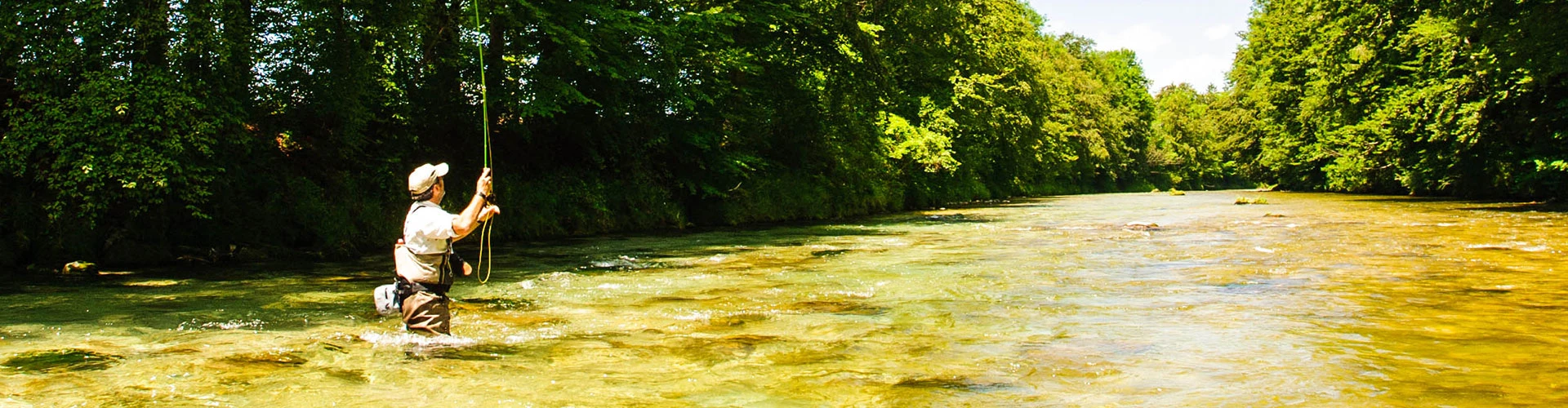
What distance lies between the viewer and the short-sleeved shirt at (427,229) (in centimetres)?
676

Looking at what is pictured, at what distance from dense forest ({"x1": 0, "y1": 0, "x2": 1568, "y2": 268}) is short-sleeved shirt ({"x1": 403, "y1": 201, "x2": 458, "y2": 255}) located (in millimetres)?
2458

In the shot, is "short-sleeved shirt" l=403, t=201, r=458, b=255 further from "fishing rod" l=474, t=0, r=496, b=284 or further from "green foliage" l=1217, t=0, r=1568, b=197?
"green foliage" l=1217, t=0, r=1568, b=197

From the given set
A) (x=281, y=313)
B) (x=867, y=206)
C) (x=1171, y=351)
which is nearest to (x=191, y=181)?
(x=281, y=313)

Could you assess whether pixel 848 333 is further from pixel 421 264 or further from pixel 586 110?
pixel 586 110

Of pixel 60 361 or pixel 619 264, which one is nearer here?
pixel 60 361

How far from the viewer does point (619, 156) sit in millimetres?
23359

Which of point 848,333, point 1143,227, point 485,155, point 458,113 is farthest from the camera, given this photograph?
point 1143,227

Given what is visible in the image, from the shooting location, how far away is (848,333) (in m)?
7.93

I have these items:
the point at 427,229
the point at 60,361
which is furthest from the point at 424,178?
the point at 60,361

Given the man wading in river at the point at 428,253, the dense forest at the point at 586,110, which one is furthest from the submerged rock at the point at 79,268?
the man wading in river at the point at 428,253

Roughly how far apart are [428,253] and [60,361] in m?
2.42

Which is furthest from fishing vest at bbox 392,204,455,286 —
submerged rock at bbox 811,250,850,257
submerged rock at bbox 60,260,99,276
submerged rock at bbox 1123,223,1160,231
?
submerged rock at bbox 1123,223,1160,231

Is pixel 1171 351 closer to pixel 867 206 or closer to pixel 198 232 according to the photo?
pixel 198 232

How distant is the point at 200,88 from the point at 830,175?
1881 cm
